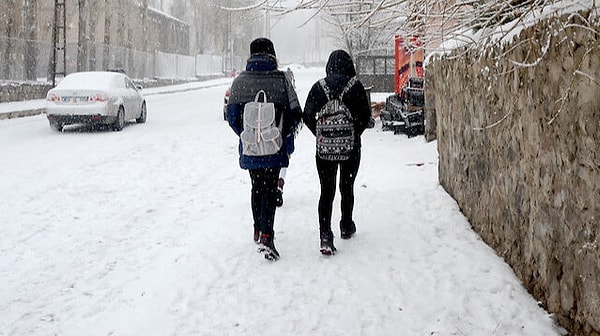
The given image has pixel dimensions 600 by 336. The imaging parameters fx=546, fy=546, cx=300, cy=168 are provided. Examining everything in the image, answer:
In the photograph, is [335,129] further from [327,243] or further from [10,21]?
[10,21]

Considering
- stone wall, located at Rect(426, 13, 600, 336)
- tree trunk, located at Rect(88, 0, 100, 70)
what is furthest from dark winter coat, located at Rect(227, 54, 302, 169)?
tree trunk, located at Rect(88, 0, 100, 70)

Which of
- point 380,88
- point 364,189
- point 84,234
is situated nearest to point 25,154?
point 84,234

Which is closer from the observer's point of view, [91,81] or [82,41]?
[91,81]

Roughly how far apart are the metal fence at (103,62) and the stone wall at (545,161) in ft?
73.6

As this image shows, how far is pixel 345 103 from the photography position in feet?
15.7

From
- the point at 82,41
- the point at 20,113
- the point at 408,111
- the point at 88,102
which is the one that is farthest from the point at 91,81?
the point at 82,41

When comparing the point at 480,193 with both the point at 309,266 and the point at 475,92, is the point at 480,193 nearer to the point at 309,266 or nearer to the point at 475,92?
the point at 475,92

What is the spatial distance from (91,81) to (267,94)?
425 inches

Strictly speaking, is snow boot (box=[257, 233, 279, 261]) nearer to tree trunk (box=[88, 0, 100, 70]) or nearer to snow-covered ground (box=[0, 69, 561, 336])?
snow-covered ground (box=[0, 69, 561, 336])

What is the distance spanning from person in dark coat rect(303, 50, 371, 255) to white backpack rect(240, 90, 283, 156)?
17.1 inches

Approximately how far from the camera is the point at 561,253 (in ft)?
11.0

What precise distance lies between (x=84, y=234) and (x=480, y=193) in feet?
12.9

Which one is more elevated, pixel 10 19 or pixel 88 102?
pixel 10 19

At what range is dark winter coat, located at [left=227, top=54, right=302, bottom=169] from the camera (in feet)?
15.4
